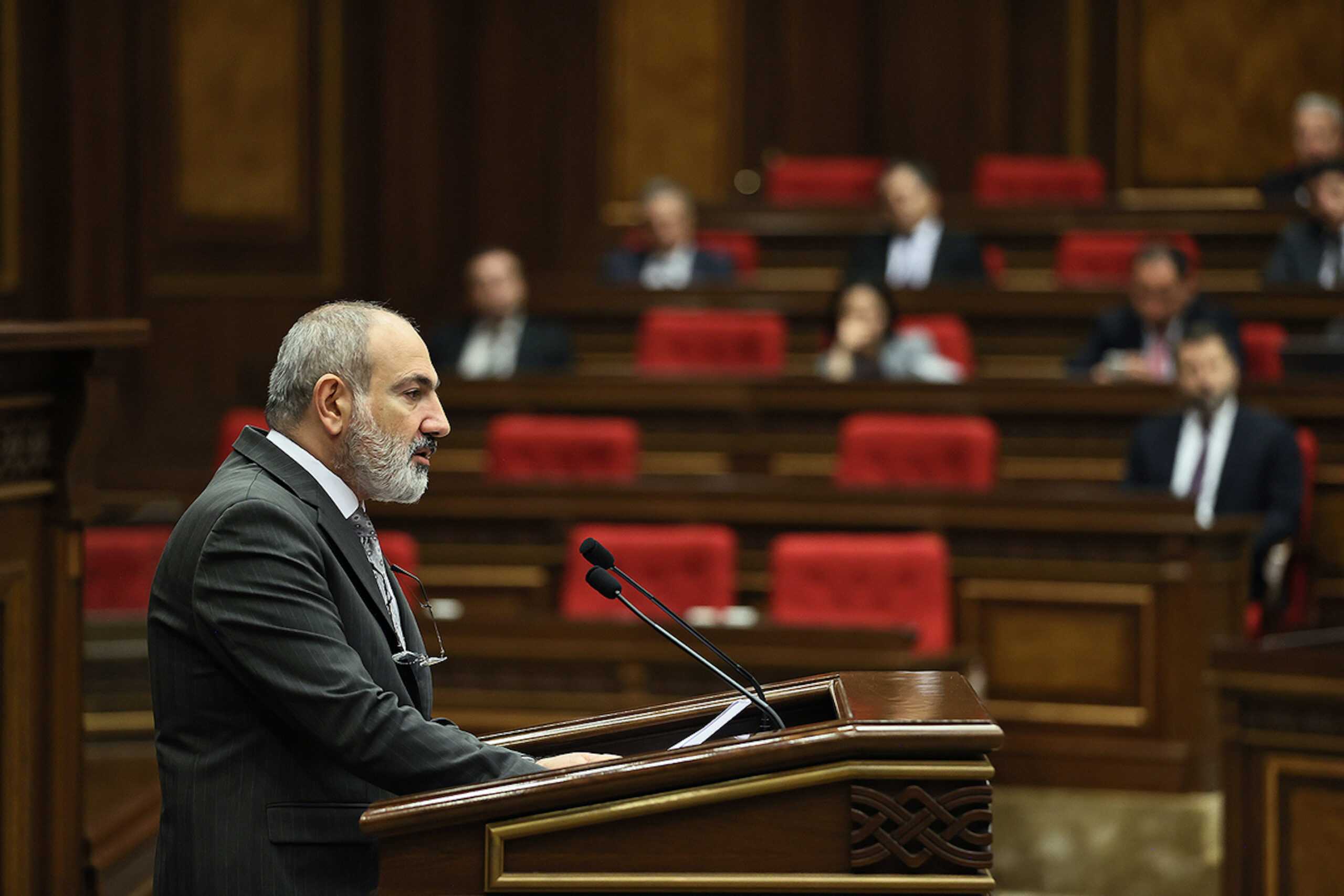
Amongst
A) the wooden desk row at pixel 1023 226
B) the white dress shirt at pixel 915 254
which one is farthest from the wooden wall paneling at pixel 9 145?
the white dress shirt at pixel 915 254

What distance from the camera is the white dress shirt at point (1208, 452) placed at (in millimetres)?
3486

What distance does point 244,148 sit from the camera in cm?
490

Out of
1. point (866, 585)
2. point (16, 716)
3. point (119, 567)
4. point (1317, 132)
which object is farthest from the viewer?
point (1317, 132)

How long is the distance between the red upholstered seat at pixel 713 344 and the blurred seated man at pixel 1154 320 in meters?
0.75

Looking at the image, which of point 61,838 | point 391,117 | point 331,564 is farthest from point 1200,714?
point 391,117

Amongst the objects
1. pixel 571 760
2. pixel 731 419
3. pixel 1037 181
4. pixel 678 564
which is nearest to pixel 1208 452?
pixel 731 419

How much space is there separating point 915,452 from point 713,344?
965mm

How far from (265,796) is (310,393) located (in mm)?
287

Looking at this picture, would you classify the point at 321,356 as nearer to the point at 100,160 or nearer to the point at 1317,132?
the point at 100,160

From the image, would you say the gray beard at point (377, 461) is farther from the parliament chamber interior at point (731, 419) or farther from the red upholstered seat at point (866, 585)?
the red upholstered seat at point (866, 585)

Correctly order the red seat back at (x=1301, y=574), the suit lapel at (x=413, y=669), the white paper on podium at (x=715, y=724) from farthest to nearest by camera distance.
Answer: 1. the red seat back at (x=1301, y=574)
2. the suit lapel at (x=413, y=669)
3. the white paper on podium at (x=715, y=724)

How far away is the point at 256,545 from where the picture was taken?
117 centimetres

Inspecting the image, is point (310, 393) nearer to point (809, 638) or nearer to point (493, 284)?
point (809, 638)

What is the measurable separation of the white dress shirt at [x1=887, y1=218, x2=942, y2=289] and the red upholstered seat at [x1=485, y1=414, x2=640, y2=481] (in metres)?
1.38
